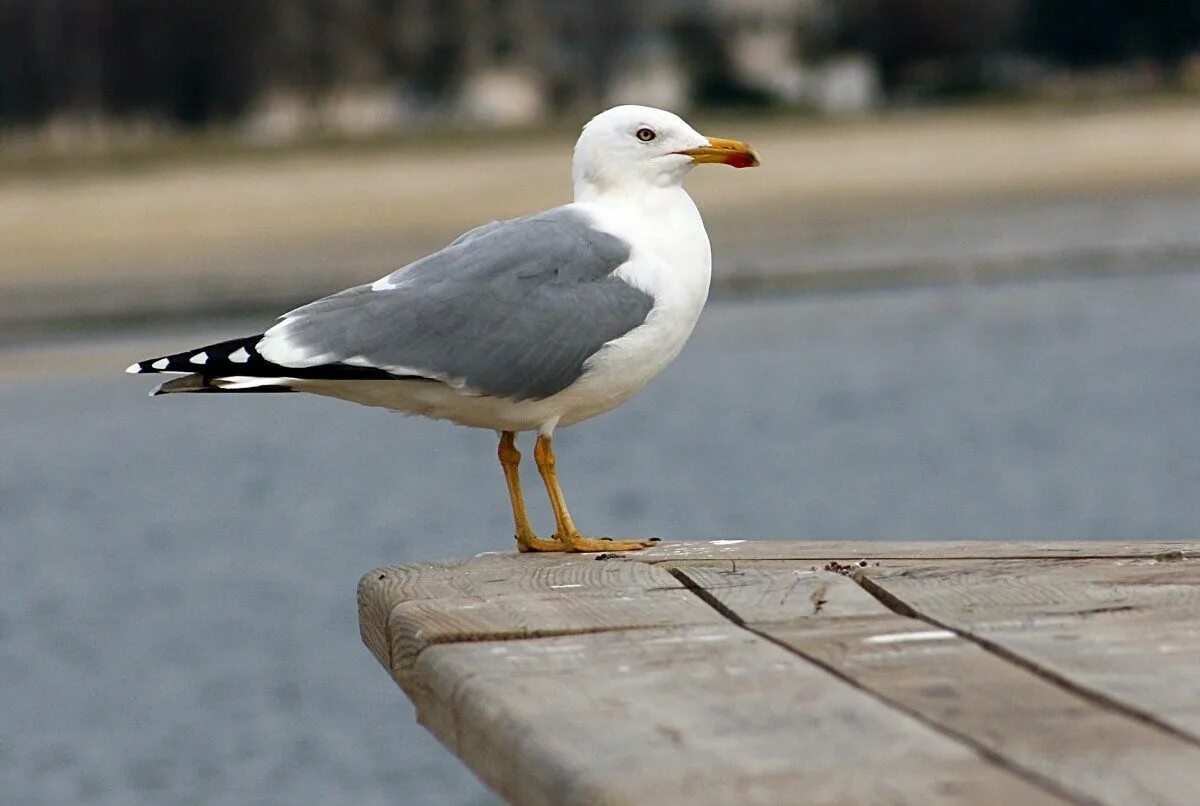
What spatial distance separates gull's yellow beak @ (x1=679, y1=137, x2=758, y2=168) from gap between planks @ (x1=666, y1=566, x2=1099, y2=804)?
1279 mm

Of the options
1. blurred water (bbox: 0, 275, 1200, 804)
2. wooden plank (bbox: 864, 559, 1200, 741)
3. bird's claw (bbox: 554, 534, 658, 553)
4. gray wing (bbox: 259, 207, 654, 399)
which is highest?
gray wing (bbox: 259, 207, 654, 399)

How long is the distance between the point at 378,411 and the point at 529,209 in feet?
24.5

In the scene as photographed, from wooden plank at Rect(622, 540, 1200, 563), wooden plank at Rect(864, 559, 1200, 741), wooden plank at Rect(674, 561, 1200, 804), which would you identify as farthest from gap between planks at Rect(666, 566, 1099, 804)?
wooden plank at Rect(622, 540, 1200, 563)

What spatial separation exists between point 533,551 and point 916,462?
7924 mm

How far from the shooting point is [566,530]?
371cm

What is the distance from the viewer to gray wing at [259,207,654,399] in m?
3.62

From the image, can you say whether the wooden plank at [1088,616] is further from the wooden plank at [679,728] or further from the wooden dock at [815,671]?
the wooden plank at [679,728]

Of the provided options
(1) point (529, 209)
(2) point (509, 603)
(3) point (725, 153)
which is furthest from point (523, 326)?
(1) point (529, 209)

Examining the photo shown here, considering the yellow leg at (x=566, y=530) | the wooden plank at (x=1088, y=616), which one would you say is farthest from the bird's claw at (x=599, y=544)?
the wooden plank at (x=1088, y=616)

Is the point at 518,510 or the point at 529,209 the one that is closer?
the point at 518,510

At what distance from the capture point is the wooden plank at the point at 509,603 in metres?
2.57

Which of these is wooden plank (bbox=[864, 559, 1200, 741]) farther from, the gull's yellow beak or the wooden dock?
the gull's yellow beak

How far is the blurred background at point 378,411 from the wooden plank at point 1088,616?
11.8ft

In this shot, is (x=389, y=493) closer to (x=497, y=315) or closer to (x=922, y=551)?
(x=497, y=315)
